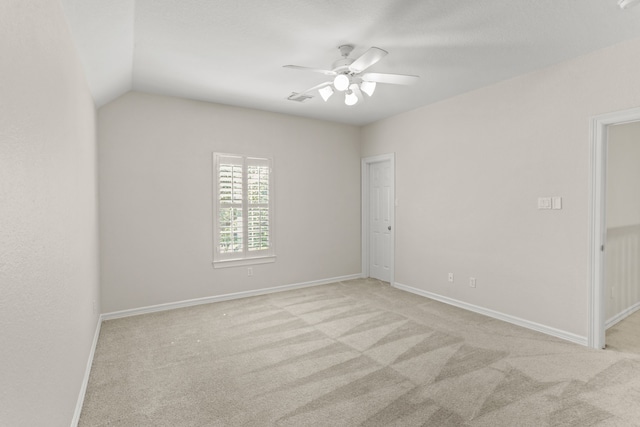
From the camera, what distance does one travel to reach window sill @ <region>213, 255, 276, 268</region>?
15.3 ft

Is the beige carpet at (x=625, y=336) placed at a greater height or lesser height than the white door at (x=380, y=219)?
lesser

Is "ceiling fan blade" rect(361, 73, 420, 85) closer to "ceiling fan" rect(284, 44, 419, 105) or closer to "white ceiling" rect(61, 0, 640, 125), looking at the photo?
"ceiling fan" rect(284, 44, 419, 105)

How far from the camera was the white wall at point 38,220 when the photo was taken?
1071 mm

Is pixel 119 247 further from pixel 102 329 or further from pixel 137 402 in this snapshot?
pixel 137 402

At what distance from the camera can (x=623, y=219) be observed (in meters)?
3.83

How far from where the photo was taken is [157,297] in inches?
167

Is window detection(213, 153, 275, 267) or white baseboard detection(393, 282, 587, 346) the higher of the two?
window detection(213, 153, 275, 267)

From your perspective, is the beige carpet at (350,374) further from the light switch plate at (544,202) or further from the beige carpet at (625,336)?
the light switch plate at (544,202)

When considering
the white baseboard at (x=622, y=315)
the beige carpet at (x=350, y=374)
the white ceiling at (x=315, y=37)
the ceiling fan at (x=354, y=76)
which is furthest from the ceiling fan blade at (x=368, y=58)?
the white baseboard at (x=622, y=315)

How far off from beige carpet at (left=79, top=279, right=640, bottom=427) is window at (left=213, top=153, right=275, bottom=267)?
105 centimetres

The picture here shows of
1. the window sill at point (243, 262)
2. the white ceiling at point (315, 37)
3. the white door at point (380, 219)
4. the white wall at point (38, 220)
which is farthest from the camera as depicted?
the white door at point (380, 219)

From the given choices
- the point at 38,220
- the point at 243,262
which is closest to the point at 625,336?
the point at 243,262

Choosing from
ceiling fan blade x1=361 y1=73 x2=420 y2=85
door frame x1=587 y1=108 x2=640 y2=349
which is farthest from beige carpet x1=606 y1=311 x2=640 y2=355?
ceiling fan blade x1=361 y1=73 x2=420 y2=85

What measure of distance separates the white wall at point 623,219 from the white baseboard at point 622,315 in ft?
0.08
